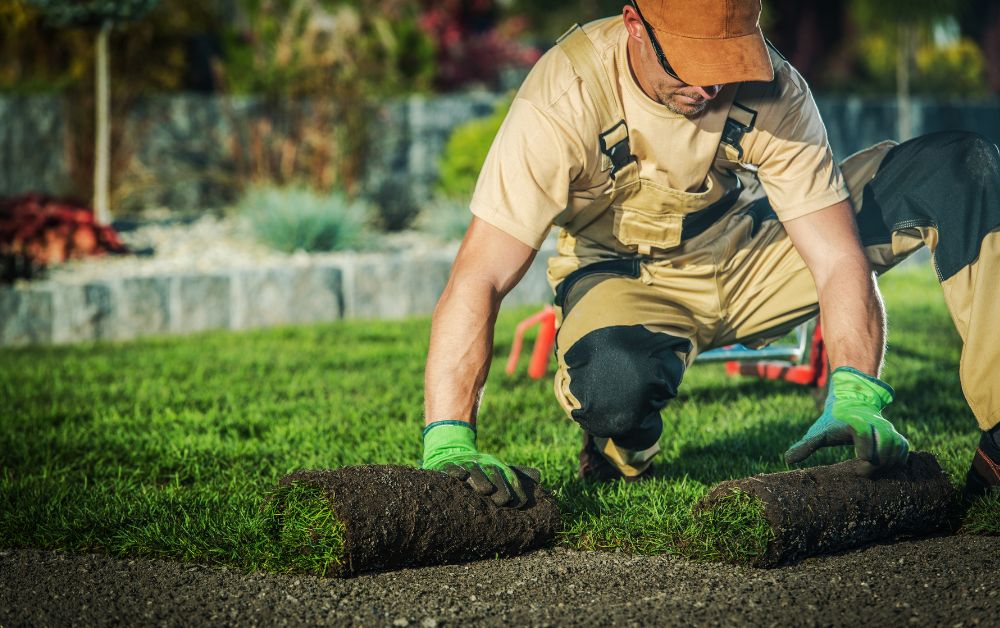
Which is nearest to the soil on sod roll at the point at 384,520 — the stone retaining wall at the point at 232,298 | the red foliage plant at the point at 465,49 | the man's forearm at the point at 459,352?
the man's forearm at the point at 459,352

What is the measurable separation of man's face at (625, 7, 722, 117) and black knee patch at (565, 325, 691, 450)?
0.70 meters

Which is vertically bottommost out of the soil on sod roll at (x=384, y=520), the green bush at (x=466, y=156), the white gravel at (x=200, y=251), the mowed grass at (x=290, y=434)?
the mowed grass at (x=290, y=434)

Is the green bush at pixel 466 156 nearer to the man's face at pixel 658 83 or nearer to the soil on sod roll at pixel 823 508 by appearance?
the man's face at pixel 658 83

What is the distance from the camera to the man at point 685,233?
10.4ft

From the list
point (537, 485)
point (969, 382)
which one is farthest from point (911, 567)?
point (537, 485)

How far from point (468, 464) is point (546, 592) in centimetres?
38

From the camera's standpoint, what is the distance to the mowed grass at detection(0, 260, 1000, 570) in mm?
3279

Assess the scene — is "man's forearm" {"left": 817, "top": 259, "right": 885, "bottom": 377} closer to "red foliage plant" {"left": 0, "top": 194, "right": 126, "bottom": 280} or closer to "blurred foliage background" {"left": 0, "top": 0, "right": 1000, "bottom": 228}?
"red foliage plant" {"left": 0, "top": 194, "right": 126, "bottom": 280}

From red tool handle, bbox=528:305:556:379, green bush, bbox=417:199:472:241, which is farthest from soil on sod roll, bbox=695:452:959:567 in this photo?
green bush, bbox=417:199:472:241

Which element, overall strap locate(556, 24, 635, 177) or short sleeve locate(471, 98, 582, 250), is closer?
short sleeve locate(471, 98, 582, 250)

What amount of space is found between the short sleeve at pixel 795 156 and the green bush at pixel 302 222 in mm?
4944

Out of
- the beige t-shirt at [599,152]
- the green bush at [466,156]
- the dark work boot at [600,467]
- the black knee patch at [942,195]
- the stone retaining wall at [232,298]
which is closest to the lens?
the beige t-shirt at [599,152]

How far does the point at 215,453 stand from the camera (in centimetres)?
422

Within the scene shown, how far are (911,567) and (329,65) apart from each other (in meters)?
7.73
